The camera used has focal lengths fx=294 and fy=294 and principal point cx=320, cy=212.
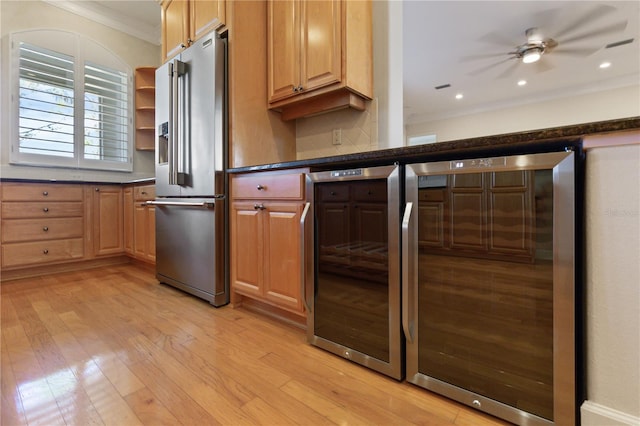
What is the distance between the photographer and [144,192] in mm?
2920

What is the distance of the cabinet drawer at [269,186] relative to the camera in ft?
5.04

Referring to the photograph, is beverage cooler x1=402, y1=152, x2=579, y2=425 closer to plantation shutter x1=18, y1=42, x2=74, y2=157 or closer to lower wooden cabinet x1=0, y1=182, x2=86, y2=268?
lower wooden cabinet x1=0, y1=182, x2=86, y2=268

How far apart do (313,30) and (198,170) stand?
1.22 meters

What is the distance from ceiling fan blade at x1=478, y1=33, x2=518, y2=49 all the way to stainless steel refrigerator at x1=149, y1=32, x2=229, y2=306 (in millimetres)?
3450

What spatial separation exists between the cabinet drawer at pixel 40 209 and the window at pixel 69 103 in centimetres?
66

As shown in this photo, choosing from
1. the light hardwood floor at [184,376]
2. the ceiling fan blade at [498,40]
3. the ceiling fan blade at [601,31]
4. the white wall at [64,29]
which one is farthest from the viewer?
the ceiling fan blade at [498,40]

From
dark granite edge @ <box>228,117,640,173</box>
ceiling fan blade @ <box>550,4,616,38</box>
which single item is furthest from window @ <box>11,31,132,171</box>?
ceiling fan blade @ <box>550,4,616,38</box>

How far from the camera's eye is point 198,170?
83.7 inches

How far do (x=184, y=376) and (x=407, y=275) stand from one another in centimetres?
100

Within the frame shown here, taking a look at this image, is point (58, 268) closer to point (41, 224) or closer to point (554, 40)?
point (41, 224)

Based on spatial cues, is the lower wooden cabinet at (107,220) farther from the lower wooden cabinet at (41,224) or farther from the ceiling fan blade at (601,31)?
the ceiling fan blade at (601,31)

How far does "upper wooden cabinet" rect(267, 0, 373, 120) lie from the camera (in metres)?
1.77

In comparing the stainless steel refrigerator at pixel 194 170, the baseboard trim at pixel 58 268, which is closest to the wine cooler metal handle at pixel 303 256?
the stainless steel refrigerator at pixel 194 170

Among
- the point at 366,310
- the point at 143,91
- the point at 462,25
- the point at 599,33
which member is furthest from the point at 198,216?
the point at 599,33
